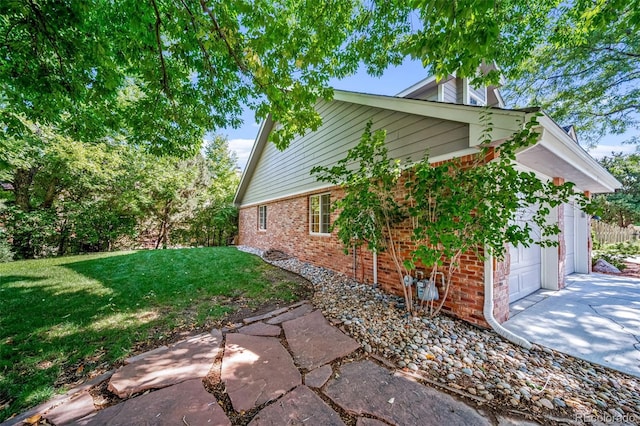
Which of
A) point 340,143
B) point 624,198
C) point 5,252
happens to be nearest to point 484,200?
point 340,143

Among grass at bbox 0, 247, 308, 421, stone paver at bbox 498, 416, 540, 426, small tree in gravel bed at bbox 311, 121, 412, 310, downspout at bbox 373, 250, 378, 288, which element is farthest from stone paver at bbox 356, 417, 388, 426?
downspout at bbox 373, 250, 378, 288

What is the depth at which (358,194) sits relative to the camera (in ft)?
12.2

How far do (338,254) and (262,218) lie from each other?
20.6 feet

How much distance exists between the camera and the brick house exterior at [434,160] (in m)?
3.31

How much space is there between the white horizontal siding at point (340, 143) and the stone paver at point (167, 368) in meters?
4.27

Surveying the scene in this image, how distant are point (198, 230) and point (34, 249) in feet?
21.2

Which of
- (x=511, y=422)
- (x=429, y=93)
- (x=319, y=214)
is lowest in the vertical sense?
(x=511, y=422)

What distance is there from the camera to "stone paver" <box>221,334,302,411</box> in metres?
2.02

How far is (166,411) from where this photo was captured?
183 centimetres

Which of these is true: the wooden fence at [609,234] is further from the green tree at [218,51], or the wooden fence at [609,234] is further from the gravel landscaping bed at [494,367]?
the gravel landscaping bed at [494,367]

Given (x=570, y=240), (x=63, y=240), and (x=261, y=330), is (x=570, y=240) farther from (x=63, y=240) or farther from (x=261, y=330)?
(x=63, y=240)

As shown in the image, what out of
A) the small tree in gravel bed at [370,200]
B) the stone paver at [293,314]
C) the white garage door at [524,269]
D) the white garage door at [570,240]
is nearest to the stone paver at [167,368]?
the stone paver at [293,314]

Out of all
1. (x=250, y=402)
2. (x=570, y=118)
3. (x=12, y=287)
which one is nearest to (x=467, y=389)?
(x=250, y=402)

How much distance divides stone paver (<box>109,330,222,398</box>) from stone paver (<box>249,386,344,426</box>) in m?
0.86
